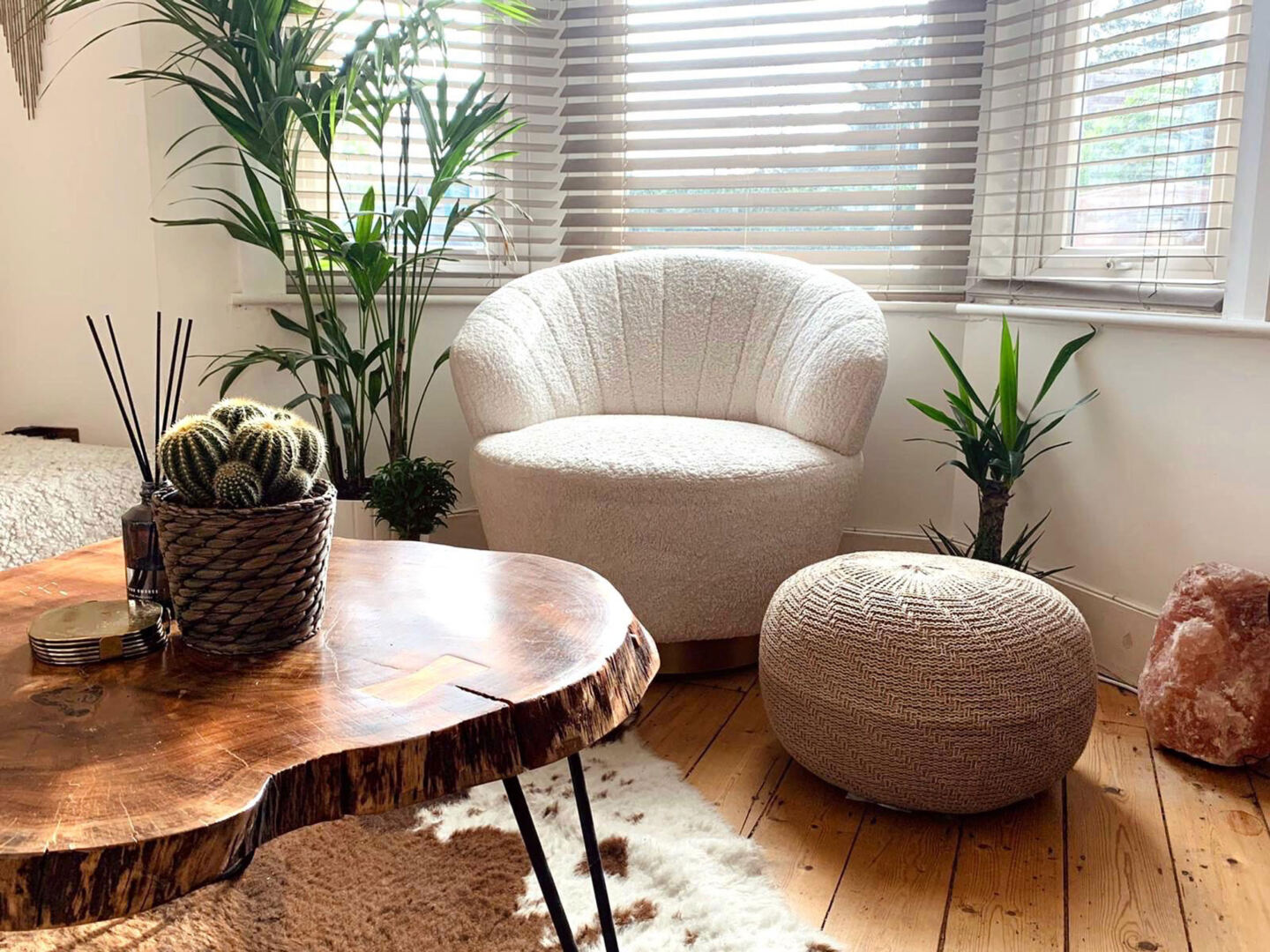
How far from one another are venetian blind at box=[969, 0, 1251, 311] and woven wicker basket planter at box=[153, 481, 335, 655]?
186cm

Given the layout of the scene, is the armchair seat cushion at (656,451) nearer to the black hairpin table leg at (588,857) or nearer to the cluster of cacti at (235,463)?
the black hairpin table leg at (588,857)

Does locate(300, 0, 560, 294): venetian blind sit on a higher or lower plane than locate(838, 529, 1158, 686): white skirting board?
higher

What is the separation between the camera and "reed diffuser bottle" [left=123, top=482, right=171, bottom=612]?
3.34 feet

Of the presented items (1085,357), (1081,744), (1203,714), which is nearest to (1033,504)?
(1085,357)

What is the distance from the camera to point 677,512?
1.97 m

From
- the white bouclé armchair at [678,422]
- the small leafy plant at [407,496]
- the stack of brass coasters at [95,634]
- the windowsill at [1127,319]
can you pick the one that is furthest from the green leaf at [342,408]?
the windowsill at [1127,319]

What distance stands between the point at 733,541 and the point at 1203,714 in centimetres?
86

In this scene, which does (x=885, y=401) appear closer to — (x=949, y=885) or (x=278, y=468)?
(x=949, y=885)

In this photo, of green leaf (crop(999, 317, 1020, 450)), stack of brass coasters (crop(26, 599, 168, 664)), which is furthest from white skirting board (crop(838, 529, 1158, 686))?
stack of brass coasters (crop(26, 599, 168, 664))

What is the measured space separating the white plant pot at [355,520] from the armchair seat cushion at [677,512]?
41 centimetres

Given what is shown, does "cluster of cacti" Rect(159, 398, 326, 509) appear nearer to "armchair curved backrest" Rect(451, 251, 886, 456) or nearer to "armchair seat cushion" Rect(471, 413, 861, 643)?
"armchair seat cushion" Rect(471, 413, 861, 643)

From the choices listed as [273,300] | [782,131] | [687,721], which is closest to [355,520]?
[273,300]

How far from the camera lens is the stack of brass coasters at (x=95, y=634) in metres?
0.92

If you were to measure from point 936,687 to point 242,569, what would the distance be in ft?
3.34
